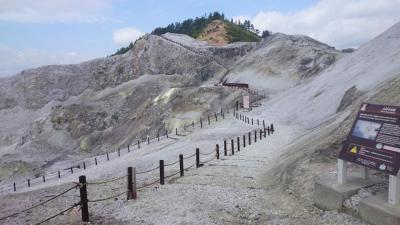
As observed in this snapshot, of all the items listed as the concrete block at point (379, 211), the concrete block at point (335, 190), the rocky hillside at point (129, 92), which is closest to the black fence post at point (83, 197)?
the concrete block at point (335, 190)

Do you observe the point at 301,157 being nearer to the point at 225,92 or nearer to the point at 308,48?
the point at 225,92

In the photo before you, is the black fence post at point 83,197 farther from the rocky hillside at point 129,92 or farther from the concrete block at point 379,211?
the rocky hillside at point 129,92

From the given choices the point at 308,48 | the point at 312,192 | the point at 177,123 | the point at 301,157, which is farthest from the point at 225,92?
the point at 312,192

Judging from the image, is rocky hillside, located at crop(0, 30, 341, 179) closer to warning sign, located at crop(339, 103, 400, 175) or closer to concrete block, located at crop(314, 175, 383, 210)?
concrete block, located at crop(314, 175, 383, 210)

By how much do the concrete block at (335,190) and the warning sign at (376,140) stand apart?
0.72 meters

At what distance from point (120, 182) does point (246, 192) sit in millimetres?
7397

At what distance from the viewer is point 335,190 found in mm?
10344

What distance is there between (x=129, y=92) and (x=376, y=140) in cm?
6839

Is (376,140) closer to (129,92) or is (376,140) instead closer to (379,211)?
(379,211)

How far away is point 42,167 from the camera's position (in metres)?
47.2

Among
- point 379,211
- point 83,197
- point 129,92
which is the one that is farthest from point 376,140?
point 129,92

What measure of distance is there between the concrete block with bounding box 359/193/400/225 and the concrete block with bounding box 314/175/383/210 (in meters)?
0.62

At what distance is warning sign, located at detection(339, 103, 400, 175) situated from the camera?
9.09m

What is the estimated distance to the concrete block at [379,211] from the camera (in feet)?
28.7
